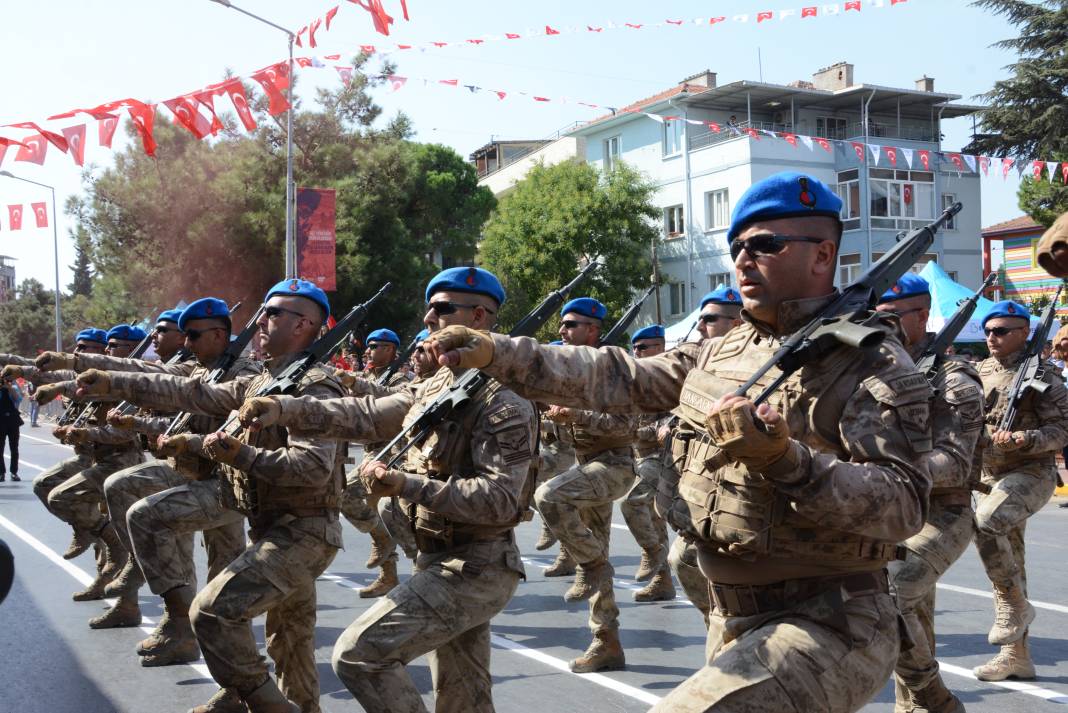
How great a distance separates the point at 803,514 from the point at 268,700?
11.0 ft

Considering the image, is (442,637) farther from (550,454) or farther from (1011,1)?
(1011,1)

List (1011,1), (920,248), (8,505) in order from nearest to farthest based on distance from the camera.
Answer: (920,248) → (8,505) → (1011,1)

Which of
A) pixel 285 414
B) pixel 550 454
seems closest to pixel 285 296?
pixel 285 414

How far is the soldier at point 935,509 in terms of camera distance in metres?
5.18

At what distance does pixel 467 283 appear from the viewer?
521 centimetres

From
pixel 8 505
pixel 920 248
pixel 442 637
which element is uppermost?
pixel 920 248

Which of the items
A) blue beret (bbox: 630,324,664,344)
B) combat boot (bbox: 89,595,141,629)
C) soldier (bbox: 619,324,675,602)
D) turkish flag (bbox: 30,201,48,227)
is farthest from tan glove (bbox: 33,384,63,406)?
turkish flag (bbox: 30,201,48,227)

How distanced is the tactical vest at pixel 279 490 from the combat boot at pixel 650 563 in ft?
15.2

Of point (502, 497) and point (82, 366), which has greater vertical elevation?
point (82, 366)

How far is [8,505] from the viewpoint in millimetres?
16422

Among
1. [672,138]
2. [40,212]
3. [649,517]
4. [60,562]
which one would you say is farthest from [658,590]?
[672,138]

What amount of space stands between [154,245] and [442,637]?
32489mm

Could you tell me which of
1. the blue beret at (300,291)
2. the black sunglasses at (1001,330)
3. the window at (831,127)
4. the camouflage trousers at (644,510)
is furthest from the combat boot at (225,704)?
the window at (831,127)

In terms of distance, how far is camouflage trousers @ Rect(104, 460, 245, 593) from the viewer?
757 cm
